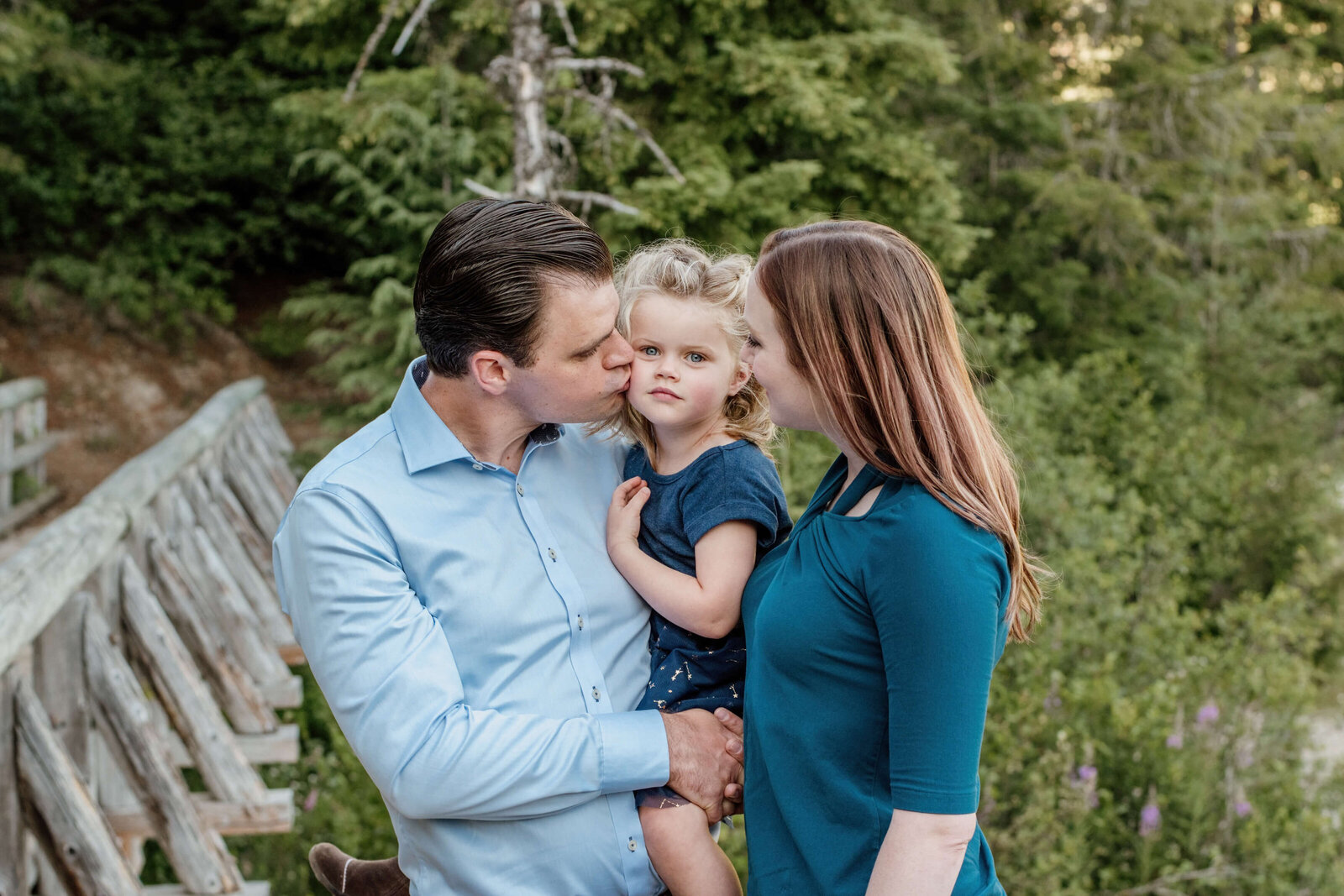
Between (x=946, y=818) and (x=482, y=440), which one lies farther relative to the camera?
(x=482, y=440)

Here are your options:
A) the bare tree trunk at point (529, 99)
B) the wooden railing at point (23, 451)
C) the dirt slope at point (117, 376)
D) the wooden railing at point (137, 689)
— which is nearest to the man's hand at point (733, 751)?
the wooden railing at point (137, 689)

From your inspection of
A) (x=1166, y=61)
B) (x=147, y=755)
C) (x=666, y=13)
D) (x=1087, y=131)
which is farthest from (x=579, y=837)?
(x=1166, y=61)

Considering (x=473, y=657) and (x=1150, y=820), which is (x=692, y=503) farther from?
(x=1150, y=820)

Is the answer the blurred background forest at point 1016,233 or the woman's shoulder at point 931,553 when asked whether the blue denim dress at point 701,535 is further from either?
the blurred background forest at point 1016,233

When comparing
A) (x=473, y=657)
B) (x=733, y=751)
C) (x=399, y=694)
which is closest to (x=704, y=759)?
(x=733, y=751)

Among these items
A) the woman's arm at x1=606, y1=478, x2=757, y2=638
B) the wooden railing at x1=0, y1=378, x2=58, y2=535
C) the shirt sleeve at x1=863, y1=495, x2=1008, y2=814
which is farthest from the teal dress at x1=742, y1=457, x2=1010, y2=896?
the wooden railing at x1=0, y1=378, x2=58, y2=535

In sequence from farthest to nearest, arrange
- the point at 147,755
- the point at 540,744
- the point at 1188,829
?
the point at 1188,829 < the point at 147,755 < the point at 540,744

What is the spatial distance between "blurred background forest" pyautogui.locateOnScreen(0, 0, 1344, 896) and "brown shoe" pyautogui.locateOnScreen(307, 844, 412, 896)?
200 centimetres

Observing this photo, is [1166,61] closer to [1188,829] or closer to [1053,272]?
[1053,272]

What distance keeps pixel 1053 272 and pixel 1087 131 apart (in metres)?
1.89

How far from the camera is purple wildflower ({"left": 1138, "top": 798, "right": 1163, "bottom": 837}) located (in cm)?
410

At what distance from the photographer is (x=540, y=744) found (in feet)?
5.79

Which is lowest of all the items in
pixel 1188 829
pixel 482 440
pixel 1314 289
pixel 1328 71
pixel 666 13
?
pixel 1314 289

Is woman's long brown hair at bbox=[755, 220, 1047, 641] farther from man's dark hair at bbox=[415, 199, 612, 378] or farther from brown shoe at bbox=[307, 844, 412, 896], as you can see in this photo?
brown shoe at bbox=[307, 844, 412, 896]
